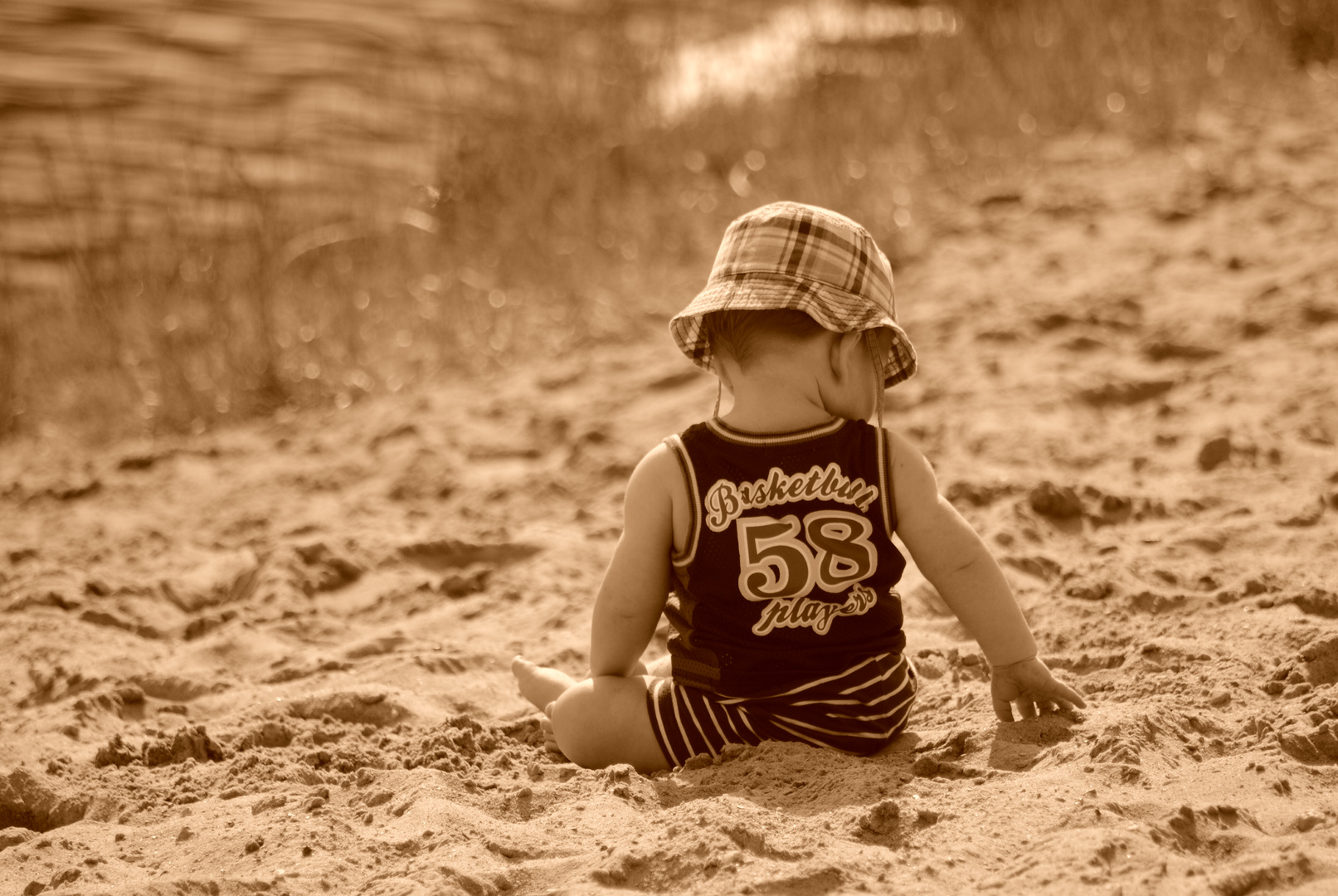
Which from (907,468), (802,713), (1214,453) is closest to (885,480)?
(907,468)

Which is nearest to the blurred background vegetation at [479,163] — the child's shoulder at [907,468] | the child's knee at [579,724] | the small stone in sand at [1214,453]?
the small stone in sand at [1214,453]

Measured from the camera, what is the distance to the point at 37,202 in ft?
28.0

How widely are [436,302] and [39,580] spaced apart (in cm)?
282

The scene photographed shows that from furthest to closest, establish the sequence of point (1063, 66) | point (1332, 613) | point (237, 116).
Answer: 1. point (237, 116)
2. point (1063, 66)
3. point (1332, 613)

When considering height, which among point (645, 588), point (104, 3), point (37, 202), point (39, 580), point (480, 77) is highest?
point (104, 3)

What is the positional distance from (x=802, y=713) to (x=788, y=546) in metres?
0.32

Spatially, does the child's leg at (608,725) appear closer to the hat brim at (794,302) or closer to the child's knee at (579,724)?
the child's knee at (579,724)

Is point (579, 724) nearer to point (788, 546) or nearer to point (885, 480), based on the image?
point (788, 546)

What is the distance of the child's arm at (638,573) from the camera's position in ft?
8.61

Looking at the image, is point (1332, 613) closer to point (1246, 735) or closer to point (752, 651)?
point (1246, 735)

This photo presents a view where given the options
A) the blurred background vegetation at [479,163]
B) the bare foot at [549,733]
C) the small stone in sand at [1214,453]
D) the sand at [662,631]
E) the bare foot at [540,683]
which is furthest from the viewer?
the blurred background vegetation at [479,163]

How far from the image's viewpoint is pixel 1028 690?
270 centimetres

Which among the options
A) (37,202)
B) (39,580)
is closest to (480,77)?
(37,202)

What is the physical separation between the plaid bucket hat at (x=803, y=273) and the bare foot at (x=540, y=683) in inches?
31.5
